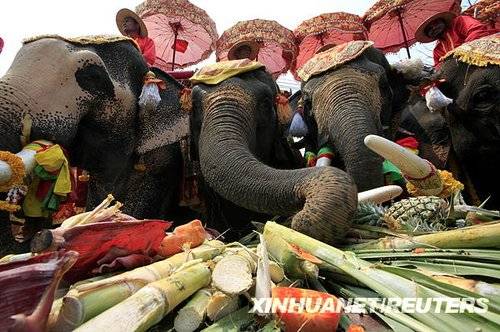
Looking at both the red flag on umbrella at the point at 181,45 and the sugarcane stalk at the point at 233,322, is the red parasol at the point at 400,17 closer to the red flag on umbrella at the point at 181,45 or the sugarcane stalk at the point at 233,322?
the red flag on umbrella at the point at 181,45

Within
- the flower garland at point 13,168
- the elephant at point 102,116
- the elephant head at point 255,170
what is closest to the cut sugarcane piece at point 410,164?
the elephant head at point 255,170

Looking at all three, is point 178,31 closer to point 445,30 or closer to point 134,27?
point 134,27

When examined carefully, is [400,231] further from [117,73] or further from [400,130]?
[400,130]

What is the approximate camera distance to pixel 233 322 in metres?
1.49

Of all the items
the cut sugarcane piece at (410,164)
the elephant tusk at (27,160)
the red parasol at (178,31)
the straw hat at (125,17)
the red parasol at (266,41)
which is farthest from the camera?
the red parasol at (178,31)

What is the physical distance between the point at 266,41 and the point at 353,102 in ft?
9.79

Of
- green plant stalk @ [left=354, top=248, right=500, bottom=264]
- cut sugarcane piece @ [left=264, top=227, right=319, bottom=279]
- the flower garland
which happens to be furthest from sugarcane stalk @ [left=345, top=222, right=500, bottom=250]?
the flower garland

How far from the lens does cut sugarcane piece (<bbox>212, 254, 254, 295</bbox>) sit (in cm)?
148

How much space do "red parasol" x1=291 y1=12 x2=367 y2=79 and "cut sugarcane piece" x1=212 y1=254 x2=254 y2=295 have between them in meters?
5.09

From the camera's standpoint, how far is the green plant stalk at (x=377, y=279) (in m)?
1.31

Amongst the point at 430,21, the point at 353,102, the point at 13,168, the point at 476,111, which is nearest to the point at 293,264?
the point at 13,168

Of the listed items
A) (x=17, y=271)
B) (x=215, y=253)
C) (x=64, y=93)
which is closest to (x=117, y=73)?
(x=64, y=93)

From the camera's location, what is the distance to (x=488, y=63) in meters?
3.92

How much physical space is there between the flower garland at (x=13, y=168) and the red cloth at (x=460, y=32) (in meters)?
4.39
